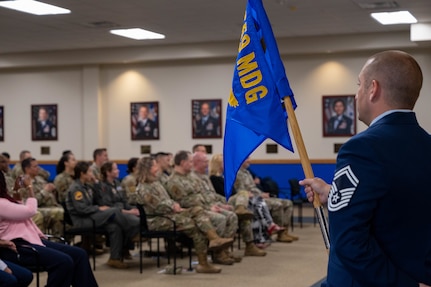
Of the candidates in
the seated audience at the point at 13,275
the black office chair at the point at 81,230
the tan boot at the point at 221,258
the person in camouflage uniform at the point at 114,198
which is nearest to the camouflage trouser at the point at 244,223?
the tan boot at the point at 221,258

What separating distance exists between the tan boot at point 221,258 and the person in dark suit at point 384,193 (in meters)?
6.75

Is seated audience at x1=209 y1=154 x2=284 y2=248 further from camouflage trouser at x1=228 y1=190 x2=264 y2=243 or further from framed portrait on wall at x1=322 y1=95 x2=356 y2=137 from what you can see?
framed portrait on wall at x1=322 y1=95 x2=356 y2=137

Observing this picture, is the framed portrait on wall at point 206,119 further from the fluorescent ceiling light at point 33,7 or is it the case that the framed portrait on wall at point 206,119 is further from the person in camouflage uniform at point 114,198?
the person in camouflage uniform at point 114,198

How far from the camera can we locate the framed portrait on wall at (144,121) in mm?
16328

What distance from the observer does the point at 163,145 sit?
1630cm

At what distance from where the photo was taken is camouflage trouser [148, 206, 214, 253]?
8305 mm

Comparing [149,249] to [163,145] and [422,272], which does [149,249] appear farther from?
[422,272]

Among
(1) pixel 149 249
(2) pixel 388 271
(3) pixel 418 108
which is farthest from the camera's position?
(3) pixel 418 108

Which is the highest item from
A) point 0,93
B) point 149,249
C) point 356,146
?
point 0,93

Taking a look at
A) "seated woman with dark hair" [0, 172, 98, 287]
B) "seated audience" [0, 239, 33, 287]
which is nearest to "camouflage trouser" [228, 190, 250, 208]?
"seated woman with dark hair" [0, 172, 98, 287]

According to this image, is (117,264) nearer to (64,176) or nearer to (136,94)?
(64,176)

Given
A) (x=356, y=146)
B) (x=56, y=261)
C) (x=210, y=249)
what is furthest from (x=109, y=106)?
(x=356, y=146)

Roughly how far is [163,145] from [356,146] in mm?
14407

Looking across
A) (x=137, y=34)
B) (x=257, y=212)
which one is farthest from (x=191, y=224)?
(x=137, y=34)
